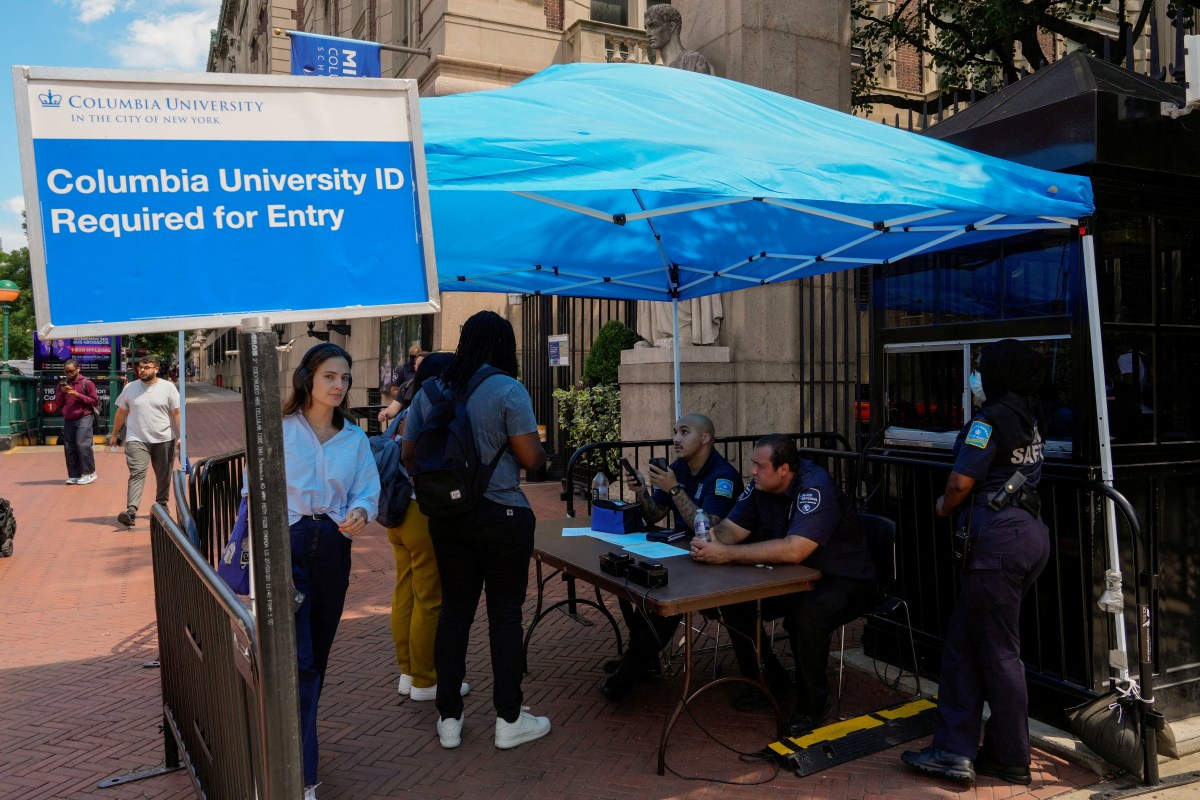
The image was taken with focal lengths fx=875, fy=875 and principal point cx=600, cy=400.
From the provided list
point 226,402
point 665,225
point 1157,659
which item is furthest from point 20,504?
point 226,402

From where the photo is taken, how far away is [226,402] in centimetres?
3559

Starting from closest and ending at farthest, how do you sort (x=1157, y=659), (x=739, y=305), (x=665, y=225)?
(x=1157, y=659) → (x=665, y=225) → (x=739, y=305)

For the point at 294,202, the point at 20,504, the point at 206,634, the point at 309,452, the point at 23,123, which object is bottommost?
the point at 20,504

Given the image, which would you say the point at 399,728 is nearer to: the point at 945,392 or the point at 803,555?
the point at 803,555

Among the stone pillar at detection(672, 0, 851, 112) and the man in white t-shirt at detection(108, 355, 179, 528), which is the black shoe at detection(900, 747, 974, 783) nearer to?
the stone pillar at detection(672, 0, 851, 112)

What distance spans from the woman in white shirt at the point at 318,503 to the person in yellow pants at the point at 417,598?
709mm

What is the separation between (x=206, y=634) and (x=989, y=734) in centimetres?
327

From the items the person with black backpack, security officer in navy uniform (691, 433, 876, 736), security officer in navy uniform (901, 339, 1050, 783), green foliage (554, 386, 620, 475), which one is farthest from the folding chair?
green foliage (554, 386, 620, 475)

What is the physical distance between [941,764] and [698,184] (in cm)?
269

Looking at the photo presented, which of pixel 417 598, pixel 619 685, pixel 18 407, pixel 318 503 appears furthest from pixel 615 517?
pixel 18 407

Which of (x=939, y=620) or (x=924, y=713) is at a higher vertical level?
(x=939, y=620)

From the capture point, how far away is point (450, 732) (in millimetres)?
4215

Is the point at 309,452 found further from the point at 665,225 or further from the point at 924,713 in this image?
the point at 924,713

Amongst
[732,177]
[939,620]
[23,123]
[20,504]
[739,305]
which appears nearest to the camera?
[23,123]
